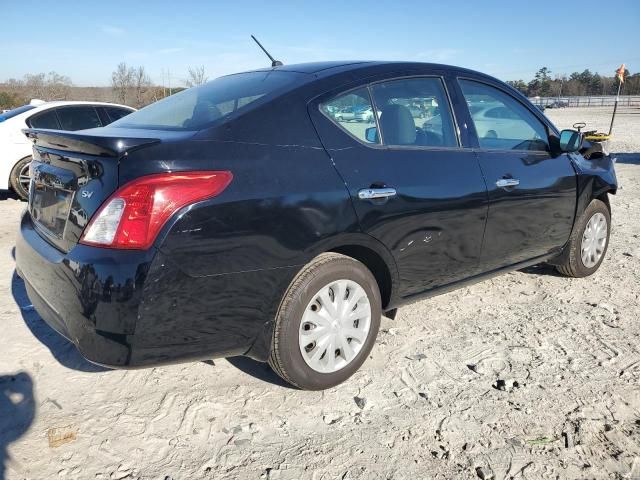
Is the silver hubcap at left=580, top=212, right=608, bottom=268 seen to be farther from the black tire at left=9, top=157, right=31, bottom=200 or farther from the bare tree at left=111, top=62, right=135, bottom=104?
the bare tree at left=111, top=62, right=135, bottom=104

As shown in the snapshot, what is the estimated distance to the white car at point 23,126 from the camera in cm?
725

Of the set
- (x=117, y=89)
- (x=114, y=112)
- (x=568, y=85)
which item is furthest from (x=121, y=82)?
(x=568, y=85)

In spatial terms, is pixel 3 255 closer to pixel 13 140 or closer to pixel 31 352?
pixel 31 352

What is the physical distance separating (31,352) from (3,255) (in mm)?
2418

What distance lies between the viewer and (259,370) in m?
2.87

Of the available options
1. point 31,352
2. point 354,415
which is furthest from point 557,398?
point 31,352

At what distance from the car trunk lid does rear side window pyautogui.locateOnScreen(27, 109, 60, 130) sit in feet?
18.5

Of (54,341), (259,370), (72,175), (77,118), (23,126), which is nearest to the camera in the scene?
(72,175)

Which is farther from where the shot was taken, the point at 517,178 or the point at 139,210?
the point at 517,178

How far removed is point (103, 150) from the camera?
79.9 inches

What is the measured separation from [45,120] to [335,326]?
6.95m

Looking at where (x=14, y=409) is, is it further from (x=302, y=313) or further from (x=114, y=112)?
(x=114, y=112)

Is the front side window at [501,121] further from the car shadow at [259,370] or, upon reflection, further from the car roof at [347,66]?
the car shadow at [259,370]

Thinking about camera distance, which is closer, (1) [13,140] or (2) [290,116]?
(2) [290,116]
